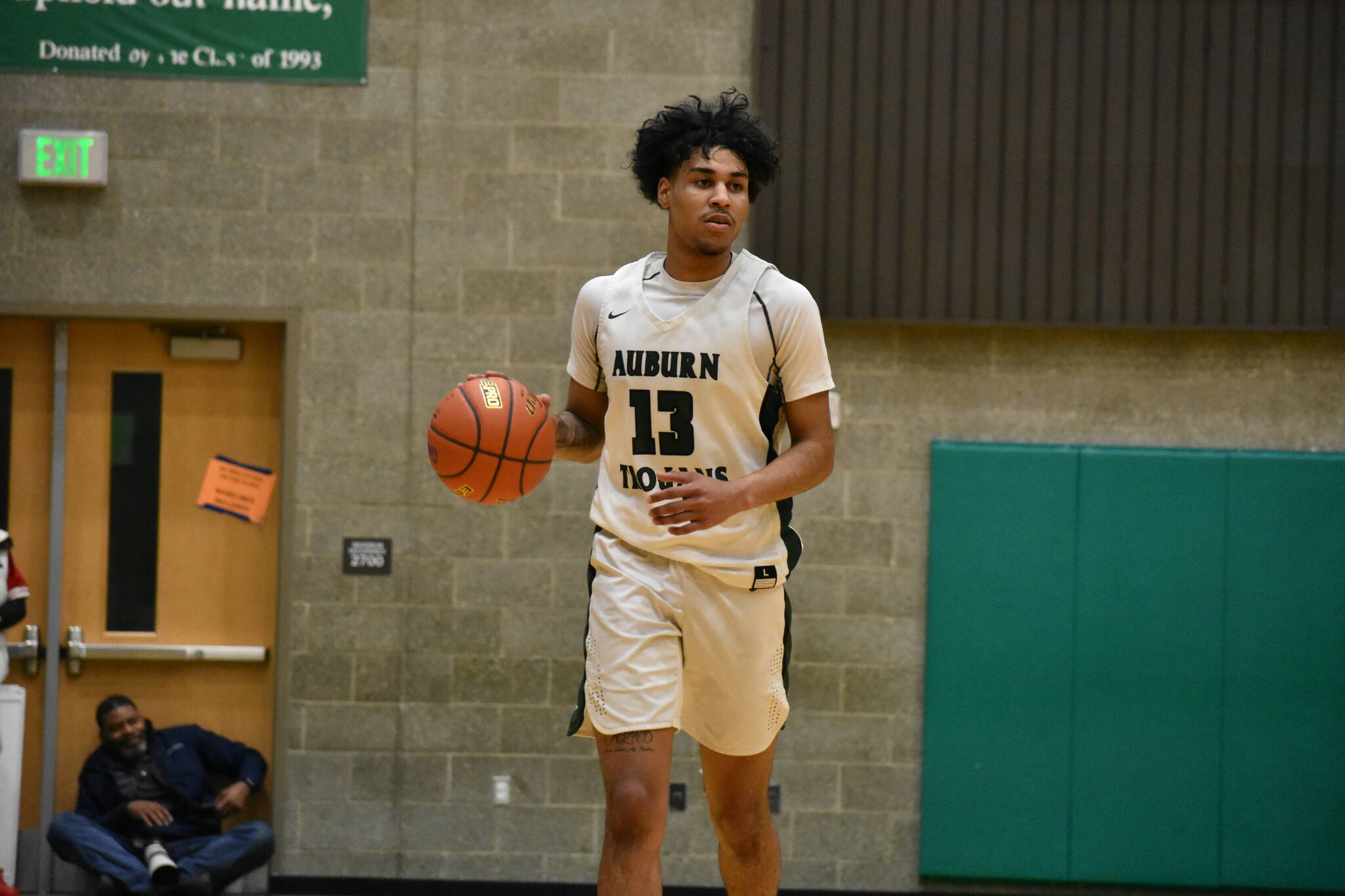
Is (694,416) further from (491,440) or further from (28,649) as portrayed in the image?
(28,649)

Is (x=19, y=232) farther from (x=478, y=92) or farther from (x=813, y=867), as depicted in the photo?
(x=813, y=867)

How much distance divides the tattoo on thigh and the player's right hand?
9.36 ft

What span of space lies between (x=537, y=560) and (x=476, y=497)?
2.31 meters

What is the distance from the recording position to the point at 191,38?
4.80 m

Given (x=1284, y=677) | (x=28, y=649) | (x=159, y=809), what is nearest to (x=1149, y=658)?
(x=1284, y=677)

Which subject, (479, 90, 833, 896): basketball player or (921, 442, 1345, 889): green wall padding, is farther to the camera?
(921, 442, 1345, 889): green wall padding

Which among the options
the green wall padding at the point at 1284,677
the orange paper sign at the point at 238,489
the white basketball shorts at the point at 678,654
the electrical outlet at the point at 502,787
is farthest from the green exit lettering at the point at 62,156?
the green wall padding at the point at 1284,677

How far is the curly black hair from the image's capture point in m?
2.52

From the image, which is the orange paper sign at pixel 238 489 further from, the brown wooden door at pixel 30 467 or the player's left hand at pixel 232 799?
the player's left hand at pixel 232 799

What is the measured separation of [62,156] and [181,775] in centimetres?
238

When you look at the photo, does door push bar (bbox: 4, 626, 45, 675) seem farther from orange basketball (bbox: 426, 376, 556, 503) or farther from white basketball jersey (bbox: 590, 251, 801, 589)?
white basketball jersey (bbox: 590, 251, 801, 589)

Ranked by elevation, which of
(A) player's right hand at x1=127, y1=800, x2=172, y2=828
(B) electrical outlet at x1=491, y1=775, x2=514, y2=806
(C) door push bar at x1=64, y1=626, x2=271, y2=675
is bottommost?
(A) player's right hand at x1=127, y1=800, x2=172, y2=828

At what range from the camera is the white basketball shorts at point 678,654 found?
2459 millimetres

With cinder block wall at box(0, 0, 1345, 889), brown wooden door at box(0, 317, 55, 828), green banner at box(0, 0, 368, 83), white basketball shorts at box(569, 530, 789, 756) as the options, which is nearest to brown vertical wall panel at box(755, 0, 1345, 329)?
cinder block wall at box(0, 0, 1345, 889)
